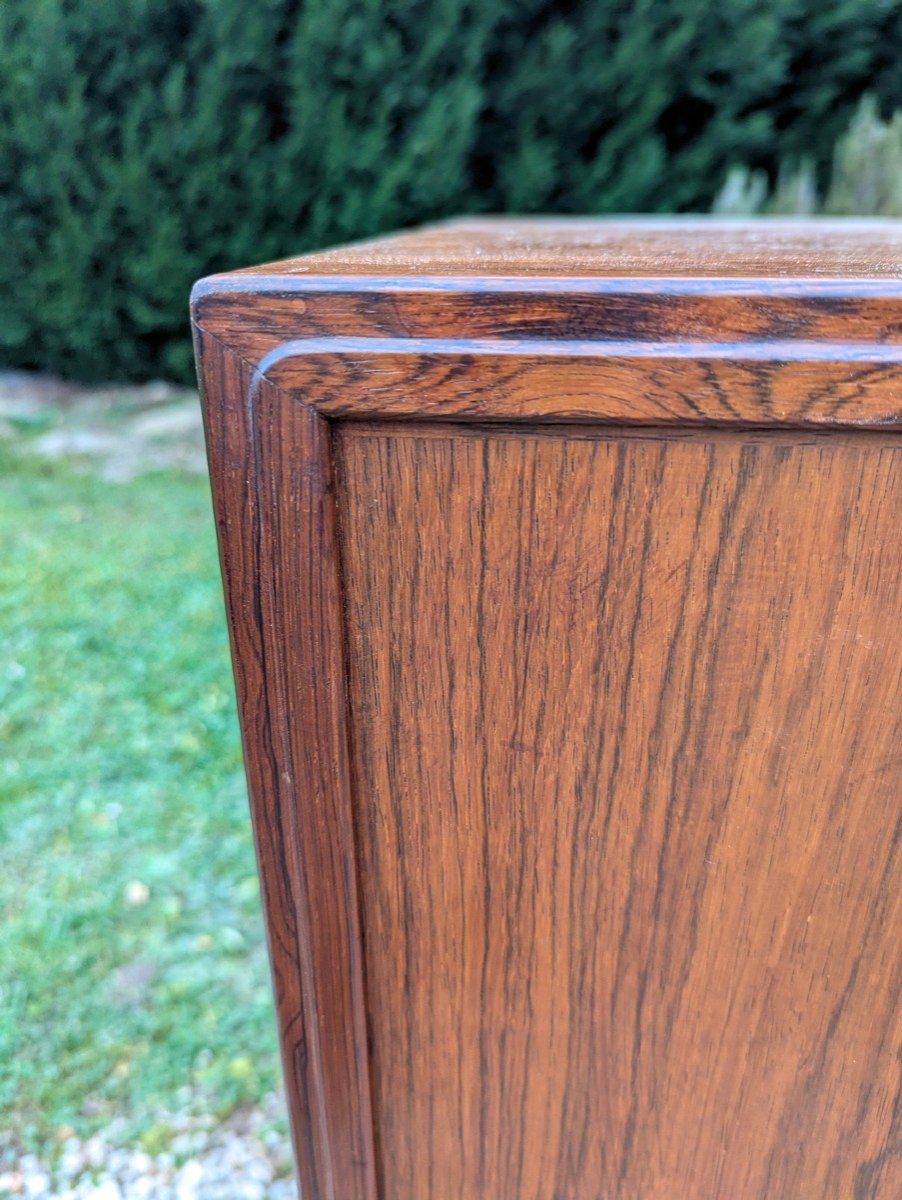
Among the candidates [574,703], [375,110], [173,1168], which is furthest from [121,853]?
[375,110]

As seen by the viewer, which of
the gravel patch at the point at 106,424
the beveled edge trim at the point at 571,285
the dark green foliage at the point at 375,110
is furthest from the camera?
the gravel patch at the point at 106,424

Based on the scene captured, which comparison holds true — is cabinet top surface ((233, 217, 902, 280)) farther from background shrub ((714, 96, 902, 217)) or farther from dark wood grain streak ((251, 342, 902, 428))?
background shrub ((714, 96, 902, 217))

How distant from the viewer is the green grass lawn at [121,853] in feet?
5.20

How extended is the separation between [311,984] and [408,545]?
42 centimetres

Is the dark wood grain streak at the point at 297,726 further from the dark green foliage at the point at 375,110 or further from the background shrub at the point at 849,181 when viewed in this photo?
the dark green foliage at the point at 375,110

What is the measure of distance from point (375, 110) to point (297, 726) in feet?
12.2

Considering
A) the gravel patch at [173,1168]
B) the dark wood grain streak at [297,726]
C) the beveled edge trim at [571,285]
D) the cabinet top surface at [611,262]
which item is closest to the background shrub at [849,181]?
the cabinet top surface at [611,262]

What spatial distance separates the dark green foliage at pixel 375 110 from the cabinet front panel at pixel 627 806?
347 centimetres

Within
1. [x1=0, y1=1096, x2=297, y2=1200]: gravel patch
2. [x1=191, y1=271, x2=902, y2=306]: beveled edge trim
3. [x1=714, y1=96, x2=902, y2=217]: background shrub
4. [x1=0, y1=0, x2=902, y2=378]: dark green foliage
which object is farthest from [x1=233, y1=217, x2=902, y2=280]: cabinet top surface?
[x1=0, y1=0, x2=902, y2=378]: dark green foliage

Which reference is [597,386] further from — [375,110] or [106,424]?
[106,424]

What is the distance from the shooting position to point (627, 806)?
766 millimetres

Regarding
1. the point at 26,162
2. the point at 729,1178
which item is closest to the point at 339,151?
the point at 26,162

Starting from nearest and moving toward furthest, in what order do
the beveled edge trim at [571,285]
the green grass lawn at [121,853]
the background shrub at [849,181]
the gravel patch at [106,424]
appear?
the beveled edge trim at [571,285], the green grass lawn at [121,853], the background shrub at [849,181], the gravel patch at [106,424]

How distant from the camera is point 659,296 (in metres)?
0.60
